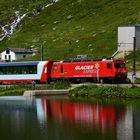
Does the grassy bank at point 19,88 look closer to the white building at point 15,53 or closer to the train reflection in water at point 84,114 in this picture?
the train reflection in water at point 84,114

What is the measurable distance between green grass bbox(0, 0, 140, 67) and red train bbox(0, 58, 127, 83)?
24.5 metres

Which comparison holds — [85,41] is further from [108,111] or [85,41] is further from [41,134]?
[41,134]

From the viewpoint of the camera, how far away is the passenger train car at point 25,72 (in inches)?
3573

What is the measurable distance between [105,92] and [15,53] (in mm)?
73493

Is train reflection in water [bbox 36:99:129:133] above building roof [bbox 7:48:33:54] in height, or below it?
below

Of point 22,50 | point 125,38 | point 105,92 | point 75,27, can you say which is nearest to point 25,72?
point 105,92

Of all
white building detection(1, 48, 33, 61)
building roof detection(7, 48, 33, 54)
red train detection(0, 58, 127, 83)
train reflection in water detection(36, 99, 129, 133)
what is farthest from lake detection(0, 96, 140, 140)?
white building detection(1, 48, 33, 61)

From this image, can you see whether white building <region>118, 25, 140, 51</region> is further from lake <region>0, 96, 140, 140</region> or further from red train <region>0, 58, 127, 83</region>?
lake <region>0, 96, 140, 140</region>

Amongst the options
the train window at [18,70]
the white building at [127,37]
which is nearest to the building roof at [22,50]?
the white building at [127,37]

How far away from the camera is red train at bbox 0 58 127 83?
273ft

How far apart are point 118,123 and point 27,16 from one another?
139 m

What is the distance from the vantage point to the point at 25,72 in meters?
92.6

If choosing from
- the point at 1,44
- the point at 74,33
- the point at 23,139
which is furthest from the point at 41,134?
the point at 1,44

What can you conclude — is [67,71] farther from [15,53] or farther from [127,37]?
[15,53]
